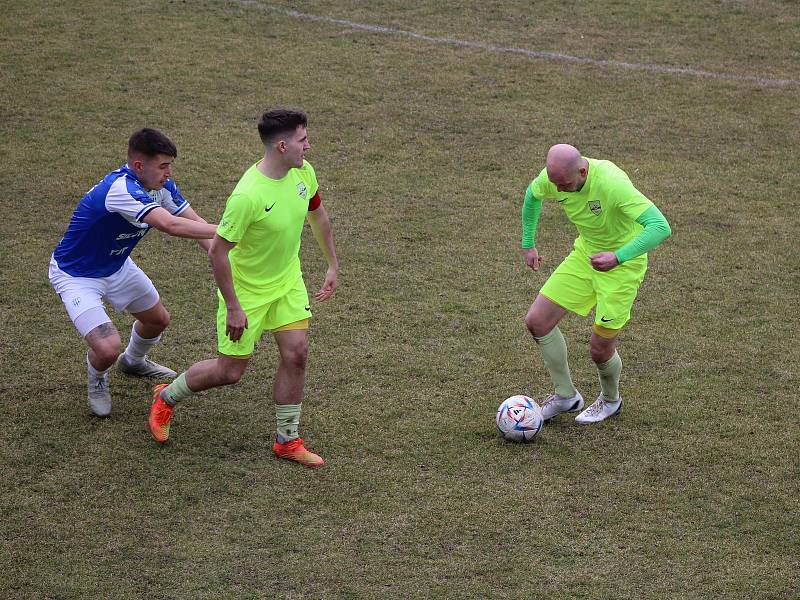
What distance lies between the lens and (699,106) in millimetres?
13188

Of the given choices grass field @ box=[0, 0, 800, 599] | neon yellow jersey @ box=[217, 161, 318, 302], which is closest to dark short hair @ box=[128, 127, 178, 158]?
neon yellow jersey @ box=[217, 161, 318, 302]

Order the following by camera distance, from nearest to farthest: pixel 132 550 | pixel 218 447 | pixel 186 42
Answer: pixel 132 550 < pixel 218 447 < pixel 186 42

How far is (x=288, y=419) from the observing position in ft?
21.1

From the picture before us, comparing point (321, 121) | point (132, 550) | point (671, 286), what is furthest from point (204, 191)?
point (132, 550)

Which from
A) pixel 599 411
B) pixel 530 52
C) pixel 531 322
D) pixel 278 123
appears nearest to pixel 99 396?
pixel 278 123

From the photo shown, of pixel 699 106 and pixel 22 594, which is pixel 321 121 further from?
pixel 22 594

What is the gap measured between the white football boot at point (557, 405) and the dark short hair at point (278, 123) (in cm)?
269

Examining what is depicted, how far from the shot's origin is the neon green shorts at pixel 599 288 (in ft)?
22.0

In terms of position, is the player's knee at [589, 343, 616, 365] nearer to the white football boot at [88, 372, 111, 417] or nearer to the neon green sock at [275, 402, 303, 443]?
the neon green sock at [275, 402, 303, 443]

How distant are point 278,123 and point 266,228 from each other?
25.4 inches

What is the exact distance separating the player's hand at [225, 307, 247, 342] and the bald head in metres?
2.15

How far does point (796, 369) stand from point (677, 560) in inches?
106

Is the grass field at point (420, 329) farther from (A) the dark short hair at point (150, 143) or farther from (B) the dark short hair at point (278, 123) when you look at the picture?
(B) the dark short hair at point (278, 123)

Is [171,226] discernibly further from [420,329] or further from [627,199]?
[627,199]
